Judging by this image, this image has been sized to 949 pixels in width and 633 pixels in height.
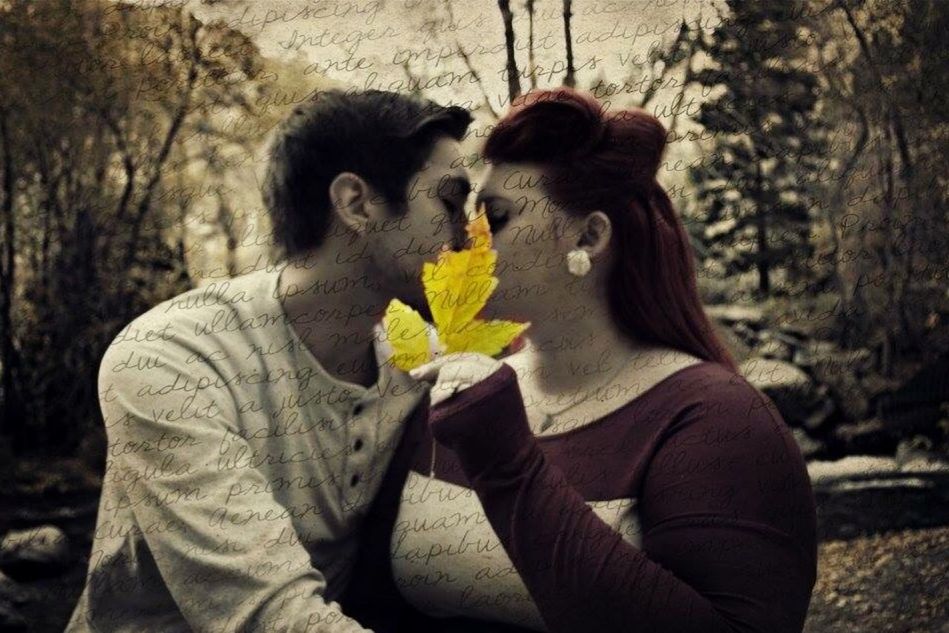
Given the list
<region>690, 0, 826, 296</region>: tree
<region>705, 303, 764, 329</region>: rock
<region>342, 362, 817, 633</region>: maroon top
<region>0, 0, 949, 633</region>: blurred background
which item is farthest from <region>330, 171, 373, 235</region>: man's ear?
<region>705, 303, 764, 329</region>: rock

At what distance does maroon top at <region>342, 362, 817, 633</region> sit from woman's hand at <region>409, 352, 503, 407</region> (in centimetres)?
1

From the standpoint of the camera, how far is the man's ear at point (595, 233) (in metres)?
1.67

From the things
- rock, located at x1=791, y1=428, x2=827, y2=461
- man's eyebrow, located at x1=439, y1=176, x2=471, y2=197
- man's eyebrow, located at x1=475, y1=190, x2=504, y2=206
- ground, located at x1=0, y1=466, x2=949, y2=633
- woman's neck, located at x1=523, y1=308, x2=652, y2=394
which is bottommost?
ground, located at x1=0, y1=466, x2=949, y2=633

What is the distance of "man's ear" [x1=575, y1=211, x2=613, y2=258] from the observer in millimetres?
1672

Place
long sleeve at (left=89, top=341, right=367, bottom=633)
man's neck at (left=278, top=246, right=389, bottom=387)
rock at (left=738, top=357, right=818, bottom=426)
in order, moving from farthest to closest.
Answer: rock at (left=738, top=357, right=818, bottom=426) < man's neck at (left=278, top=246, right=389, bottom=387) < long sleeve at (left=89, top=341, right=367, bottom=633)

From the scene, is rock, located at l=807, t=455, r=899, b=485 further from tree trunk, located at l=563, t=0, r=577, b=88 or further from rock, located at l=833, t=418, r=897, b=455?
tree trunk, located at l=563, t=0, r=577, b=88

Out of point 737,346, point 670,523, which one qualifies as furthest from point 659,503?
point 737,346

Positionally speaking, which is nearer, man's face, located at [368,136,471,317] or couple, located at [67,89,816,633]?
couple, located at [67,89,816,633]

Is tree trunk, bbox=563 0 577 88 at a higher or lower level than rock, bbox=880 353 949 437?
higher

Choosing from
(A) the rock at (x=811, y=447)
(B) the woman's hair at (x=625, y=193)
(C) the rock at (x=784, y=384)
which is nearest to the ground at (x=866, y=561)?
(A) the rock at (x=811, y=447)

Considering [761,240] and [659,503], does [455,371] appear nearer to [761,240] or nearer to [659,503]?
[659,503]

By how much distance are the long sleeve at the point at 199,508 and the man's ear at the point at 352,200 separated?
34 centimetres

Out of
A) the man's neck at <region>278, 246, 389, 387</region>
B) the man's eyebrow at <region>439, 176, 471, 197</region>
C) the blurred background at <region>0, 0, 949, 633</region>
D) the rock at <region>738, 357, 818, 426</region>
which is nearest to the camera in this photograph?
the man's eyebrow at <region>439, 176, 471, 197</region>

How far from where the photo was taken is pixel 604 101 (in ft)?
5.91
